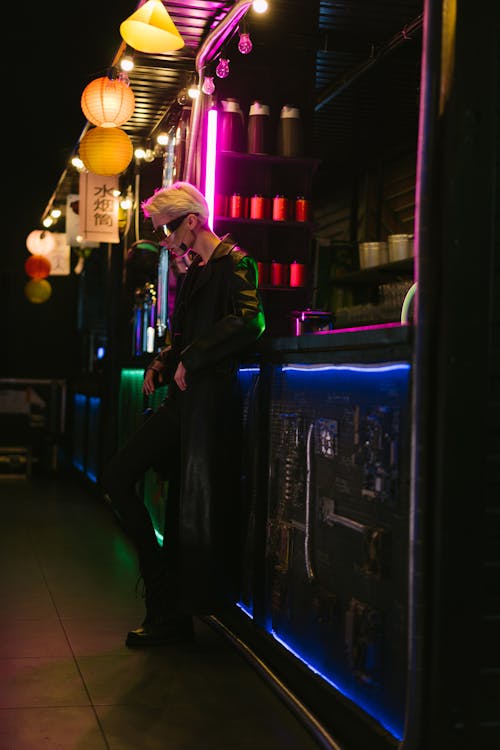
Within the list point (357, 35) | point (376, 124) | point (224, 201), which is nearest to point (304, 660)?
point (224, 201)

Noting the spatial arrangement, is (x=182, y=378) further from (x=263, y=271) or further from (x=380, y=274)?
(x=380, y=274)

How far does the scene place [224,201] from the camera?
21.0 feet

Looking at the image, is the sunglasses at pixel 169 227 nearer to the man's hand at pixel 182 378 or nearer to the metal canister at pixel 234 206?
the man's hand at pixel 182 378

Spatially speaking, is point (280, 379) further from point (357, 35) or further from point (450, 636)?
point (357, 35)

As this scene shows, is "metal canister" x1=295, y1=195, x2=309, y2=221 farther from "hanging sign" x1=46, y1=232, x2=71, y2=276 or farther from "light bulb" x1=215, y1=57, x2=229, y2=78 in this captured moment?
"hanging sign" x1=46, y1=232, x2=71, y2=276

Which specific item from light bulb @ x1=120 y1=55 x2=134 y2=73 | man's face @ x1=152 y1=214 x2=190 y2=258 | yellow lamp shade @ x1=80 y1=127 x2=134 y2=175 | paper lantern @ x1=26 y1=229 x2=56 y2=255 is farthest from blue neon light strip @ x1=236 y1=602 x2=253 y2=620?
paper lantern @ x1=26 y1=229 x2=56 y2=255

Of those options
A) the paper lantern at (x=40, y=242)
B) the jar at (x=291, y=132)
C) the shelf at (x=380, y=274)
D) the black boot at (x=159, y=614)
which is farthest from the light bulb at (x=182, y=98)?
the paper lantern at (x=40, y=242)

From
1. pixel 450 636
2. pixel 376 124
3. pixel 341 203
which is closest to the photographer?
pixel 450 636

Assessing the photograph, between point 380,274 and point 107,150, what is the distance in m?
2.38

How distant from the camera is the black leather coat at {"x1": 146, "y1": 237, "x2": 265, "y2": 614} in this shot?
400 centimetres

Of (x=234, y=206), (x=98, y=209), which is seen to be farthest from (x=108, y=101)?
(x=98, y=209)

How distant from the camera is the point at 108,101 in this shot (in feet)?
22.3

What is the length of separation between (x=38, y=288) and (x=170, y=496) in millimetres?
12212

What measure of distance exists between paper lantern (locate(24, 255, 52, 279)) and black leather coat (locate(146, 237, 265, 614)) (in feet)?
34.2
